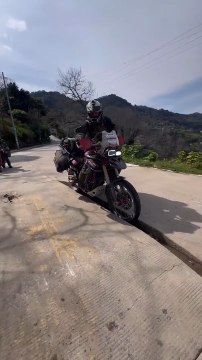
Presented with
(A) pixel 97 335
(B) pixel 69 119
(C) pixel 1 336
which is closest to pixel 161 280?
(A) pixel 97 335

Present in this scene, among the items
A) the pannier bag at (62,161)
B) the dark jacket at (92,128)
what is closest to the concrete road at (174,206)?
the dark jacket at (92,128)

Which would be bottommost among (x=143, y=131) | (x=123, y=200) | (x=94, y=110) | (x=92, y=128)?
(x=143, y=131)

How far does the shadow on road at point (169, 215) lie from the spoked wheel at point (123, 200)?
0.75 ft

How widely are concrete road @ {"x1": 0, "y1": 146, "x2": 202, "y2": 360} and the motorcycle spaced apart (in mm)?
468

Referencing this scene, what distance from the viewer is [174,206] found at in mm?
4629

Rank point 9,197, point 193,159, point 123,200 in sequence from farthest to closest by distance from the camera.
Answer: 1. point 193,159
2. point 9,197
3. point 123,200

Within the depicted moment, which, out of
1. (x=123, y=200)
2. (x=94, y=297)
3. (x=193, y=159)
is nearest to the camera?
(x=94, y=297)

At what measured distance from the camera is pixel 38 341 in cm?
187

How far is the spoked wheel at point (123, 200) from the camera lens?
3979mm

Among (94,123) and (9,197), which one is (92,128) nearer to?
(94,123)

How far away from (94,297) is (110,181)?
7.41 ft

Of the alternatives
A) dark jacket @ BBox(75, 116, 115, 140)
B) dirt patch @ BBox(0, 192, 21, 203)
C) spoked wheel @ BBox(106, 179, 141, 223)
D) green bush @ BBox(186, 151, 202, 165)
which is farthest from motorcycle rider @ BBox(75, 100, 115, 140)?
green bush @ BBox(186, 151, 202, 165)

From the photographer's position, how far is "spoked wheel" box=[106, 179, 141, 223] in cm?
398

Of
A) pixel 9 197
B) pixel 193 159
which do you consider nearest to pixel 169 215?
pixel 9 197
